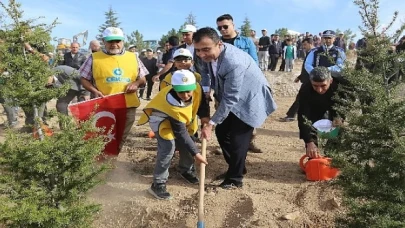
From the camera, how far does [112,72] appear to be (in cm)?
540

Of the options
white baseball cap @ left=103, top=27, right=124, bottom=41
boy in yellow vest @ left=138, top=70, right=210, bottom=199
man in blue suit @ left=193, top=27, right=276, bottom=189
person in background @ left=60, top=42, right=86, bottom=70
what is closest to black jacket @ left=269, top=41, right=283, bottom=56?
person in background @ left=60, top=42, right=86, bottom=70

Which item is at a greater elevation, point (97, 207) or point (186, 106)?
point (186, 106)

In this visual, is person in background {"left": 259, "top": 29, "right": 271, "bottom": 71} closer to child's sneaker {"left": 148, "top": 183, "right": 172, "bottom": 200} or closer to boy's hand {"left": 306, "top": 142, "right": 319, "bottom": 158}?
boy's hand {"left": 306, "top": 142, "right": 319, "bottom": 158}

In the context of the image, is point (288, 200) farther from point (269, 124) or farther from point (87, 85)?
point (269, 124)

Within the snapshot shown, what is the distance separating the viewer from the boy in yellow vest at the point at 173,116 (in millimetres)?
4254

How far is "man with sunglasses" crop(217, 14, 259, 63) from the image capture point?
595 cm

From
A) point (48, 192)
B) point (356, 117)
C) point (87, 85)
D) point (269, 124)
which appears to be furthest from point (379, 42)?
point (269, 124)

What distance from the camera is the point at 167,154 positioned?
15.1 ft

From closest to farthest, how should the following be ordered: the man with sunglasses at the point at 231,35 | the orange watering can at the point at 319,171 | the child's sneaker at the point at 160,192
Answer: the child's sneaker at the point at 160,192, the orange watering can at the point at 319,171, the man with sunglasses at the point at 231,35

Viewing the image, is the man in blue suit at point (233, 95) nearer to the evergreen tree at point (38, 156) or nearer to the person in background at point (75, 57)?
the evergreen tree at point (38, 156)

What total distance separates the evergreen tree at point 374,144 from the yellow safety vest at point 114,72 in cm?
291

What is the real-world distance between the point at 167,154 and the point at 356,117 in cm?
210

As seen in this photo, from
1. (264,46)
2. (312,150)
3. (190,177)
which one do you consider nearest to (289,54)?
(264,46)

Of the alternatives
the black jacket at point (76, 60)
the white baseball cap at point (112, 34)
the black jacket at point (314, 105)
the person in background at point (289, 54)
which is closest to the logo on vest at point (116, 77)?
the white baseball cap at point (112, 34)
